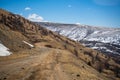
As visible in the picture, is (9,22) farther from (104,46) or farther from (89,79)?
(104,46)

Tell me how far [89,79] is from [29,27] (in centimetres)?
5680

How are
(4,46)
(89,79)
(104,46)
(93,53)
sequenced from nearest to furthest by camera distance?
1. (89,79)
2. (4,46)
3. (93,53)
4. (104,46)

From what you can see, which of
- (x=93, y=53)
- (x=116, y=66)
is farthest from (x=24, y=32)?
(x=116, y=66)

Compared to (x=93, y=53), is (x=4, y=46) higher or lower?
higher

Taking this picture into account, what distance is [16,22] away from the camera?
2808 inches

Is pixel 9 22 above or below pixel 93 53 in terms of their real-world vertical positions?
above

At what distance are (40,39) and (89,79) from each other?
159ft

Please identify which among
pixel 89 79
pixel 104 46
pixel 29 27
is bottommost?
pixel 104 46

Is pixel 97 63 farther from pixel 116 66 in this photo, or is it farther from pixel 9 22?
pixel 9 22

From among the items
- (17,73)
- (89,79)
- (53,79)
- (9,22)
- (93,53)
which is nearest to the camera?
(53,79)

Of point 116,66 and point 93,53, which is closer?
point 116,66

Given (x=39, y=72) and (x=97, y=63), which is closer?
(x=39, y=72)

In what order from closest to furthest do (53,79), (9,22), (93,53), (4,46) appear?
(53,79)
(4,46)
(9,22)
(93,53)

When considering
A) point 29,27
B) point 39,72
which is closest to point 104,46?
point 29,27
